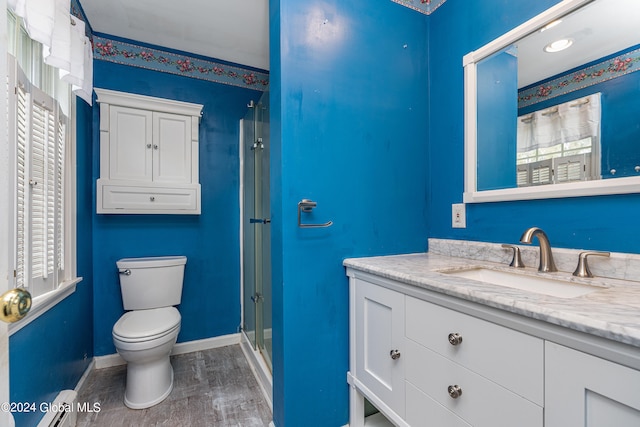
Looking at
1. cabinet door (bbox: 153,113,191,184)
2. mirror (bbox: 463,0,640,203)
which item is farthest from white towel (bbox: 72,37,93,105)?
mirror (bbox: 463,0,640,203)

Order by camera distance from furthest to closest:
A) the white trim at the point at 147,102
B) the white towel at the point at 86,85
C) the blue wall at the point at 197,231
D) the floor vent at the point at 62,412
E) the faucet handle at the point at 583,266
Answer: the blue wall at the point at 197,231, the white trim at the point at 147,102, the white towel at the point at 86,85, the floor vent at the point at 62,412, the faucet handle at the point at 583,266

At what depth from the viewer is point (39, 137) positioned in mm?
1292

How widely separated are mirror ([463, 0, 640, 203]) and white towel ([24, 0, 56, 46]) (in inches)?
71.8

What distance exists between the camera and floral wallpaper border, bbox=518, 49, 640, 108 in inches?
36.6

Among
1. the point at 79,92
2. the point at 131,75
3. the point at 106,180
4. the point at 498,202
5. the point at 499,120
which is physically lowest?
the point at 498,202

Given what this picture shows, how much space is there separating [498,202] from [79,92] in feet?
6.83

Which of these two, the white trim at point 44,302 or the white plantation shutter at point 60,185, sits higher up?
the white plantation shutter at point 60,185

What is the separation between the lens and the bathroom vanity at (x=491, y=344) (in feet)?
1.85

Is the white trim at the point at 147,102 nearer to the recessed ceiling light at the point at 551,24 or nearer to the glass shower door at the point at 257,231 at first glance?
the glass shower door at the point at 257,231

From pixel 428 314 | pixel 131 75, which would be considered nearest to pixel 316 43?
pixel 428 314

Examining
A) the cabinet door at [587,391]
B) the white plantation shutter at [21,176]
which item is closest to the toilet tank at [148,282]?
the white plantation shutter at [21,176]

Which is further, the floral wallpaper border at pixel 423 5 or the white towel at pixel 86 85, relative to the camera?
the floral wallpaper border at pixel 423 5

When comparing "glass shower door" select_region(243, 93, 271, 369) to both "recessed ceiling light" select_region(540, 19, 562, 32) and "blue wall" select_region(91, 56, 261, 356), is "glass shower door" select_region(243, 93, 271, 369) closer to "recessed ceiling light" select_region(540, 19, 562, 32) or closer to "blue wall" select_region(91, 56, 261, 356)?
"blue wall" select_region(91, 56, 261, 356)

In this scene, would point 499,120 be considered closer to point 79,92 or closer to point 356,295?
point 356,295
